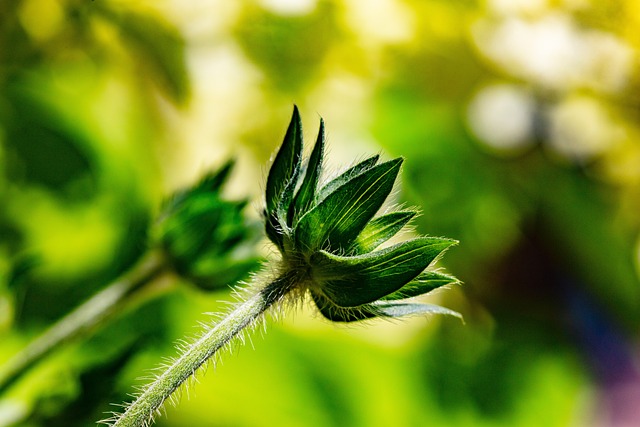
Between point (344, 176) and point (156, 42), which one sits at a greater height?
point (156, 42)

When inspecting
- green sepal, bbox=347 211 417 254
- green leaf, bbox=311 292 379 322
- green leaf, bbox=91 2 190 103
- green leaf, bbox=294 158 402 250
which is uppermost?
green leaf, bbox=91 2 190 103

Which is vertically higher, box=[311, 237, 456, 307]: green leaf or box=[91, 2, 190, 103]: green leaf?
box=[91, 2, 190, 103]: green leaf

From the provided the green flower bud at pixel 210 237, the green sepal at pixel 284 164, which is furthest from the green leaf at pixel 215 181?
the green sepal at pixel 284 164

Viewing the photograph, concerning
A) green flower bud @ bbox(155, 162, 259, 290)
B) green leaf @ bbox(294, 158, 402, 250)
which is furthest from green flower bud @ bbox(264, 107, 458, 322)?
green flower bud @ bbox(155, 162, 259, 290)

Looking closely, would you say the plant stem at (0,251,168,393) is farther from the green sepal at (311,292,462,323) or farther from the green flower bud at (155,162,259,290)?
the green sepal at (311,292,462,323)

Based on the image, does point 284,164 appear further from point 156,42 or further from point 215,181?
point 156,42

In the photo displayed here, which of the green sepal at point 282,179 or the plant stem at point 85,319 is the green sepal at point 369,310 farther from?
the plant stem at point 85,319

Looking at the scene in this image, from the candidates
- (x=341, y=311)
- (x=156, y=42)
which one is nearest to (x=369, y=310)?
(x=341, y=311)
